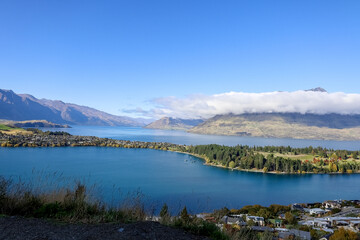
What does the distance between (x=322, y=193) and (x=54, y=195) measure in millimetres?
54796

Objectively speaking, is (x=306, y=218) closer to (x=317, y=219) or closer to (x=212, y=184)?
(x=317, y=219)

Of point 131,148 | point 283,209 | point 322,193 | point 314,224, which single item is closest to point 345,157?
point 322,193

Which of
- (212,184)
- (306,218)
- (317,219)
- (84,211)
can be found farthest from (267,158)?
(84,211)

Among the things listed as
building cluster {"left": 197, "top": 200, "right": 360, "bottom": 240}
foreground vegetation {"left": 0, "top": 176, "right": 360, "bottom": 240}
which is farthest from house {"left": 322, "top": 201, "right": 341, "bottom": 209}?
foreground vegetation {"left": 0, "top": 176, "right": 360, "bottom": 240}

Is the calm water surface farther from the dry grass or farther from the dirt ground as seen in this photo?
the dirt ground

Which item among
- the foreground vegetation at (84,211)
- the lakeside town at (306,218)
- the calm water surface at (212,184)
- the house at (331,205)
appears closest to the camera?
the foreground vegetation at (84,211)

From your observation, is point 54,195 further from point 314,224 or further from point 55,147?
point 55,147

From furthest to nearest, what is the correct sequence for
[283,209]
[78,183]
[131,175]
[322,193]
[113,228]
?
[131,175]
[322,193]
[283,209]
[78,183]
[113,228]

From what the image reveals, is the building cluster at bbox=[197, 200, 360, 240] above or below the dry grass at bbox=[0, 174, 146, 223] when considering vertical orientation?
below

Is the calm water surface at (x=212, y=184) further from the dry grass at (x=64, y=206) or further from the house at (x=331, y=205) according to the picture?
the dry grass at (x=64, y=206)

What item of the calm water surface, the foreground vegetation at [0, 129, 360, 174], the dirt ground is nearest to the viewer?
the dirt ground

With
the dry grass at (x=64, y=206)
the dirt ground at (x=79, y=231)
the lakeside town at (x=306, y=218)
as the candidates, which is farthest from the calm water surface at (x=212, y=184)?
the dirt ground at (x=79, y=231)

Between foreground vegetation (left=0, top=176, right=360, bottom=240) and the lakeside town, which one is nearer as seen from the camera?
foreground vegetation (left=0, top=176, right=360, bottom=240)

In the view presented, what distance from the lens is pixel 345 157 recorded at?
3410 inches
